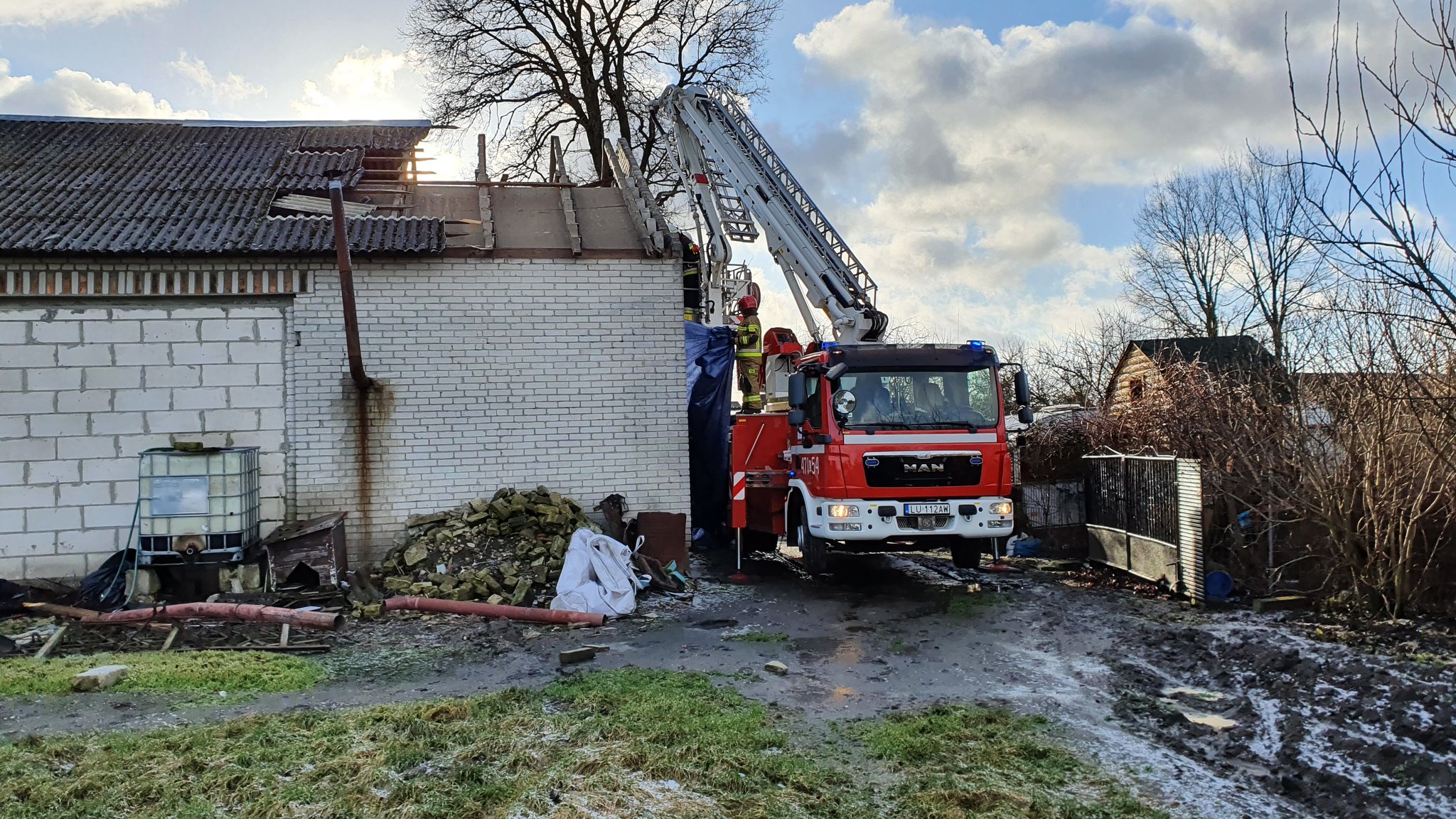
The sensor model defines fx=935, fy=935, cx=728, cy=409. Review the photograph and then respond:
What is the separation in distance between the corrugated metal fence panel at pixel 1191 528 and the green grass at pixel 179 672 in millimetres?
7692

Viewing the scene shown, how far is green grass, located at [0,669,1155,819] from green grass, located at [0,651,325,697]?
3.34 ft

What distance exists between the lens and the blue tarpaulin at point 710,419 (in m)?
13.2

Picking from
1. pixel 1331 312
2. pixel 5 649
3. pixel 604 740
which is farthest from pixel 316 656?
pixel 1331 312

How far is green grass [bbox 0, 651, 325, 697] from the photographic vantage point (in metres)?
6.46

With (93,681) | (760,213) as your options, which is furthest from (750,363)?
(93,681)

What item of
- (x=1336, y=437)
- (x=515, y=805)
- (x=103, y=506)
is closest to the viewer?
(x=515, y=805)

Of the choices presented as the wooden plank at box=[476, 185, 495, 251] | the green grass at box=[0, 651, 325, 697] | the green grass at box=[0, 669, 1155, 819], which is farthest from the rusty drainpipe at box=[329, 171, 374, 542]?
the green grass at box=[0, 669, 1155, 819]

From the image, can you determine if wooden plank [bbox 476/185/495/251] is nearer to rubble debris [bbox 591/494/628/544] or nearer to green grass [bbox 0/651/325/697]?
rubble debris [bbox 591/494/628/544]

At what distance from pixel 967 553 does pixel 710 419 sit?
4481mm

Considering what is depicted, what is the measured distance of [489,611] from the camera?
8766mm

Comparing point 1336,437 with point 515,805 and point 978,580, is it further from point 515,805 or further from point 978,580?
point 515,805

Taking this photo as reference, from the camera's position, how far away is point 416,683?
22.0 feet

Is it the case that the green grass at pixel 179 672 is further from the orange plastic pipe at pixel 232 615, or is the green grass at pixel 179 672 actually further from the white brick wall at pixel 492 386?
the white brick wall at pixel 492 386

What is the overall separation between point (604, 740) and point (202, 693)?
3103 millimetres
